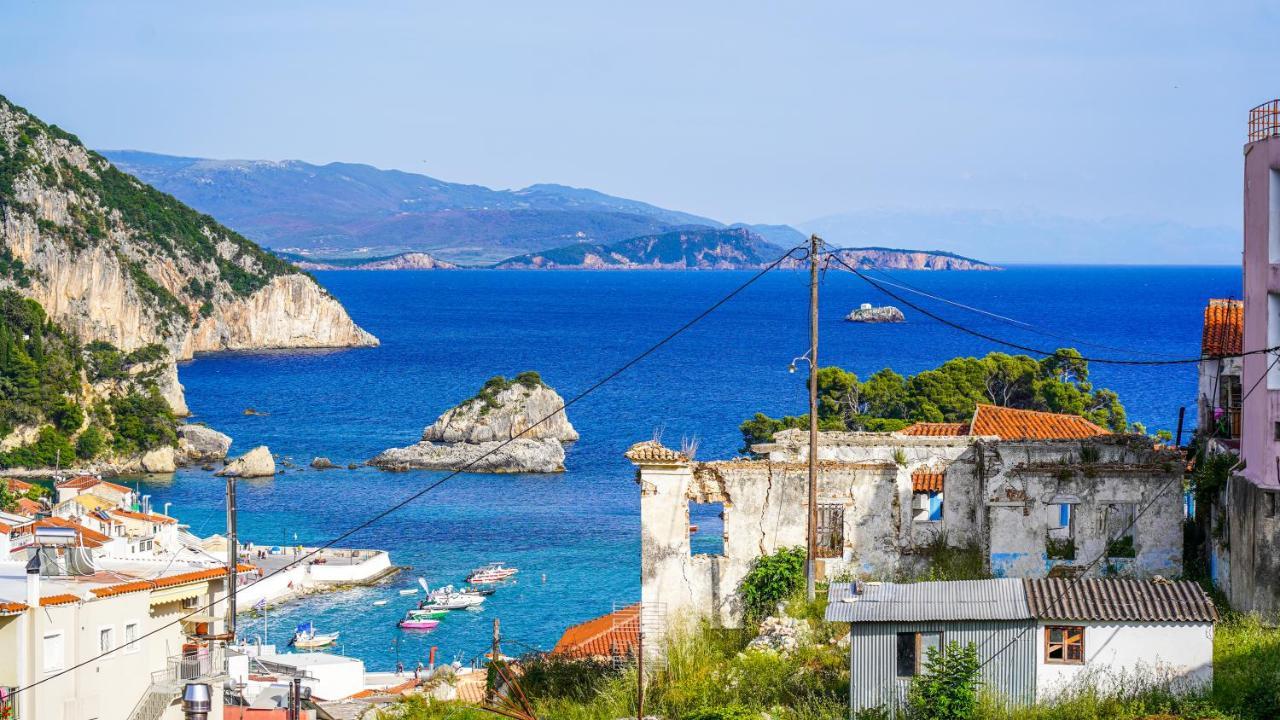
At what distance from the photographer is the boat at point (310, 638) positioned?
4975 cm

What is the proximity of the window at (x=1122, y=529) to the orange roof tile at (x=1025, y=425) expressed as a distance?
7107 mm

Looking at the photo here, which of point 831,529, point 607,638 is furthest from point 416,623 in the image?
point 831,529

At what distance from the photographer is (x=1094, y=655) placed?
1998 centimetres

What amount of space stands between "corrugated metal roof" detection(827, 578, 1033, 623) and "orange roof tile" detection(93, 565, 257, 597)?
1111 centimetres

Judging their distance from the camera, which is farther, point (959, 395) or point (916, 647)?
point (959, 395)

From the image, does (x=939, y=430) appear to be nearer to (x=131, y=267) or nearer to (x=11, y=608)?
(x=11, y=608)

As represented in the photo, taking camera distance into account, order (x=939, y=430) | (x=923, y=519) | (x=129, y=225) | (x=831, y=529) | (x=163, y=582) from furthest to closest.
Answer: (x=129, y=225) < (x=939, y=430) < (x=163, y=582) < (x=923, y=519) < (x=831, y=529)

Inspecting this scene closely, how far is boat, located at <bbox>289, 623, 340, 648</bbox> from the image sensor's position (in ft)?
163

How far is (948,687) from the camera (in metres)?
19.8

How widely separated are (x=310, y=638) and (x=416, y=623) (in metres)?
4.83

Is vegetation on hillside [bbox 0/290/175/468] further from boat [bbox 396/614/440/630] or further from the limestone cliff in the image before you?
boat [bbox 396/614/440/630]

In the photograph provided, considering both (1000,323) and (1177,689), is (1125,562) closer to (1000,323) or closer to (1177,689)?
(1177,689)

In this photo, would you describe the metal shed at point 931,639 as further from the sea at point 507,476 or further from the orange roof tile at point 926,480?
the sea at point 507,476

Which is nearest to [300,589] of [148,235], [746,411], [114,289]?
[746,411]
